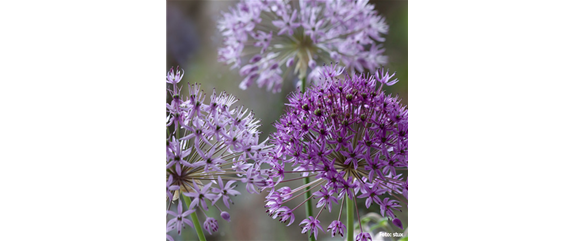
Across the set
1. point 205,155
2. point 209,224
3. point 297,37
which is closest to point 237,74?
point 297,37

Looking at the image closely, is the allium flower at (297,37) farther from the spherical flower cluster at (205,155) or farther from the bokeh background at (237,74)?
the spherical flower cluster at (205,155)

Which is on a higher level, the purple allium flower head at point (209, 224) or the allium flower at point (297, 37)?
the allium flower at point (297, 37)

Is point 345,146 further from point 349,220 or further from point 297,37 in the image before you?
point 297,37

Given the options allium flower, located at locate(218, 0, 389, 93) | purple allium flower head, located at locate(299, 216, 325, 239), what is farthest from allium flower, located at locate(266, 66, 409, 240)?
allium flower, located at locate(218, 0, 389, 93)

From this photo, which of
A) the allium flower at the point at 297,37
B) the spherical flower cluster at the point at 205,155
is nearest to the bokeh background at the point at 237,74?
the allium flower at the point at 297,37
